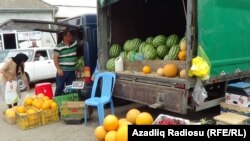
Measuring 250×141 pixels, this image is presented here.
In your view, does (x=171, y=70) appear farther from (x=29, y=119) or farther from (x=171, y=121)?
(x=29, y=119)

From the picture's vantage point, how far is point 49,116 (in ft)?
19.6

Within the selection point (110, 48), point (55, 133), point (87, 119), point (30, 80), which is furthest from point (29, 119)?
point (30, 80)

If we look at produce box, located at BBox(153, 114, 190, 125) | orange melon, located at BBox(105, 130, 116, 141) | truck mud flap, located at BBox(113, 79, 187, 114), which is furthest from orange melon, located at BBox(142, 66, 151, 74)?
orange melon, located at BBox(105, 130, 116, 141)

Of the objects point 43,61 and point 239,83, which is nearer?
point 239,83

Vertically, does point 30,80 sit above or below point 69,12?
below

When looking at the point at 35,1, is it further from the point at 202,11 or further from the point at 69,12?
the point at 202,11

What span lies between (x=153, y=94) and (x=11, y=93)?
3.56m

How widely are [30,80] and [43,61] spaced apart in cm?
84

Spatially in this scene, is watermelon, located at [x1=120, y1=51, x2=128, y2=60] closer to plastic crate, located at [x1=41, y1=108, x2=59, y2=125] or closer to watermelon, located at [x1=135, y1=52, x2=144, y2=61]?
watermelon, located at [x1=135, y1=52, x2=144, y2=61]

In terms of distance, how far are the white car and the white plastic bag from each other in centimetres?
378

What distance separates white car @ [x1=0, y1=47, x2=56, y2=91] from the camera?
415 inches

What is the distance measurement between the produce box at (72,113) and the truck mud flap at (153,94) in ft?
2.33

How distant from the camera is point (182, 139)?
292cm

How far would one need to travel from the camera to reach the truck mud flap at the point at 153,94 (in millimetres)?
4364
